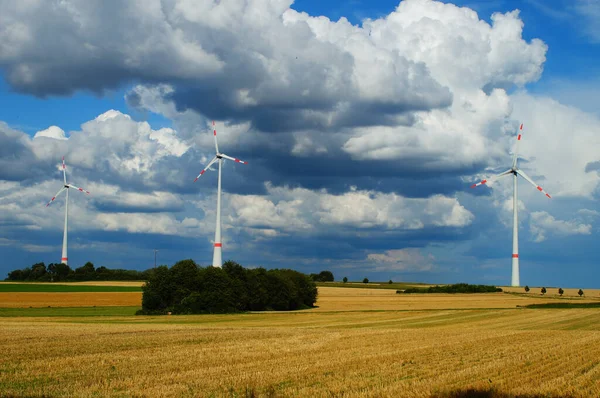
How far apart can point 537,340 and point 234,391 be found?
26.2 m

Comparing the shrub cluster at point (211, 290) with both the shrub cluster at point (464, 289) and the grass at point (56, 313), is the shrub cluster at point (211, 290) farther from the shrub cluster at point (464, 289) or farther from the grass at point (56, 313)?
the shrub cluster at point (464, 289)

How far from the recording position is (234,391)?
72.8 feet

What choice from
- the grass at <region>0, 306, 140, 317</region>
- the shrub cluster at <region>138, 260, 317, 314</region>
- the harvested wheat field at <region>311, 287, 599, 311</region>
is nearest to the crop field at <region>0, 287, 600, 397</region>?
the grass at <region>0, 306, 140, 317</region>

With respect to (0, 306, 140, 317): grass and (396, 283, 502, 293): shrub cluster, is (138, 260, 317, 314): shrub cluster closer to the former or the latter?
(0, 306, 140, 317): grass

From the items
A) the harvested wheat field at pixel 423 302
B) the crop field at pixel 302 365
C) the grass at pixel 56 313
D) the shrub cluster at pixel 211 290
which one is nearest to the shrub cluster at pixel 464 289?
the harvested wheat field at pixel 423 302

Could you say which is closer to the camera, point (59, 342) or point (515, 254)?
point (59, 342)

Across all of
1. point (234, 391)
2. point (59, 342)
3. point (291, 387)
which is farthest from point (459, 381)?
point (59, 342)

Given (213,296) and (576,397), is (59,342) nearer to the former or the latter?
(576,397)

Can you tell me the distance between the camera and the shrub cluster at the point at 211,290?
89.2 meters

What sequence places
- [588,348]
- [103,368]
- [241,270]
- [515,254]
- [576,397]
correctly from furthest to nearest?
1. [515,254]
2. [241,270]
3. [588,348]
4. [103,368]
5. [576,397]

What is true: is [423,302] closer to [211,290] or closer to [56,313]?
[211,290]

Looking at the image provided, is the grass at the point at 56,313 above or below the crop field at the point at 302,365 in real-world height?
below

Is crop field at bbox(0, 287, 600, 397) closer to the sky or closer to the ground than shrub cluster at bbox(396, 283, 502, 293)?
closer to the sky

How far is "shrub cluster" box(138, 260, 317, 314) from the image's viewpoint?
89.2 metres
